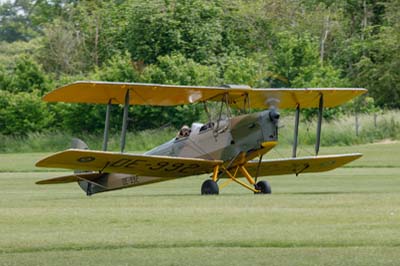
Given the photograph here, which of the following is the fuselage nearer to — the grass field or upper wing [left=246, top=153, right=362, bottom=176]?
upper wing [left=246, top=153, right=362, bottom=176]

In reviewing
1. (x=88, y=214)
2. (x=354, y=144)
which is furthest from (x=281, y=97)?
(x=354, y=144)

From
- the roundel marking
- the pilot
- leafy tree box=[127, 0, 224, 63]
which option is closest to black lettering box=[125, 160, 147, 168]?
the roundel marking

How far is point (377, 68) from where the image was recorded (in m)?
63.2

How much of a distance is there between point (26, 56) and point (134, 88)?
37515mm

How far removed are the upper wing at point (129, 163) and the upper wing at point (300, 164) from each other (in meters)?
1.41

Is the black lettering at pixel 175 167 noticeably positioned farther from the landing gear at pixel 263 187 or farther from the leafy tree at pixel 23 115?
the leafy tree at pixel 23 115

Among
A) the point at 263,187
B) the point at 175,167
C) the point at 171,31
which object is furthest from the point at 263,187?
the point at 171,31

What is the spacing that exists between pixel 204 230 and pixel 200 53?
46.1 metres

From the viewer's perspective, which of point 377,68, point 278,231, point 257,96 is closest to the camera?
point 278,231

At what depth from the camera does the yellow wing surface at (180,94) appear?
21.4m

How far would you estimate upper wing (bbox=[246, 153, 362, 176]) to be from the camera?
76.2ft

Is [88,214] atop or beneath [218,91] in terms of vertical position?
beneath

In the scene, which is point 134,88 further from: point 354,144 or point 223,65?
point 223,65

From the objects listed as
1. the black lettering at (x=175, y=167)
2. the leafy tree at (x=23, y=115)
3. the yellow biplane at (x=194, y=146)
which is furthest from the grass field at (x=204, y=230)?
the leafy tree at (x=23, y=115)
